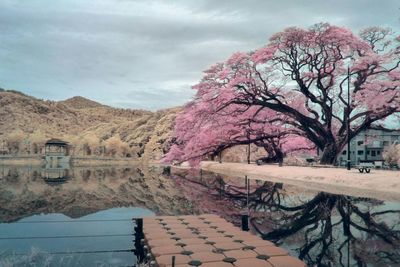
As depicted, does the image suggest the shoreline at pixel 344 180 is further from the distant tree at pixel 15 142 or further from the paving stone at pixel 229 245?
the distant tree at pixel 15 142

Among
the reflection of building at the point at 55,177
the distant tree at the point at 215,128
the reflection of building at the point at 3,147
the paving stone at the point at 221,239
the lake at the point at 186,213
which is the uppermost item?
the distant tree at the point at 215,128

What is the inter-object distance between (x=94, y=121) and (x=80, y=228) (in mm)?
125211

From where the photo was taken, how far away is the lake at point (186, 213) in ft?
33.9

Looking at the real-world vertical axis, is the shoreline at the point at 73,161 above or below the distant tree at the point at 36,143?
below

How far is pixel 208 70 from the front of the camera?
34.2 metres

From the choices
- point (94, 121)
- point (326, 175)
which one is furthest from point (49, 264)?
point (94, 121)

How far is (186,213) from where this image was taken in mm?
16500

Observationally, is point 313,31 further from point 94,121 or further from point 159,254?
point 94,121

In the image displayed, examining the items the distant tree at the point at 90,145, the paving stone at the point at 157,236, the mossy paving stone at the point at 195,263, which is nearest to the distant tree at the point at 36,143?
the distant tree at the point at 90,145

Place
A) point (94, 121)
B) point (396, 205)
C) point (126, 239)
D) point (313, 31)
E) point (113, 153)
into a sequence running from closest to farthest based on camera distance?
point (126, 239), point (396, 205), point (313, 31), point (113, 153), point (94, 121)

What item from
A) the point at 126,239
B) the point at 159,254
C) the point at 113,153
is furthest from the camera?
the point at 113,153

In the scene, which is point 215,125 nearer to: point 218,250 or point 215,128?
point 215,128

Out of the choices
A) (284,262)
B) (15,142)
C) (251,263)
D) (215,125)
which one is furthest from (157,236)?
(15,142)

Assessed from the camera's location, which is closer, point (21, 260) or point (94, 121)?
point (21, 260)
